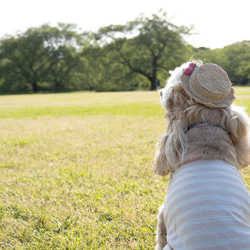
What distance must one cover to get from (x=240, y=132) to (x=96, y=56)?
58871 mm

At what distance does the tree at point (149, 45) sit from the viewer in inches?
2058

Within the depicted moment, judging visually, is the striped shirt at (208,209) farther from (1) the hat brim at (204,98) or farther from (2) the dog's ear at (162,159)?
(1) the hat brim at (204,98)

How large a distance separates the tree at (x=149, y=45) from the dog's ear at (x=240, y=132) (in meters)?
51.7

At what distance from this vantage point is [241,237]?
4.28ft

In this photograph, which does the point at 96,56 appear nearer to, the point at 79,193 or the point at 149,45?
the point at 149,45

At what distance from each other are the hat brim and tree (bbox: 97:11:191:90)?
5166cm

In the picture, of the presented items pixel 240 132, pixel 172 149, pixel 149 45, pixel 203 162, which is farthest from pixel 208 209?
pixel 149 45

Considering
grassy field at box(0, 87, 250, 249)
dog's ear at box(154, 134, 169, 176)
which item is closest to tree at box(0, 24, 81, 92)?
grassy field at box(0, 87, 250, 249)

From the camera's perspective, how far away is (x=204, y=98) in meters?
1.72

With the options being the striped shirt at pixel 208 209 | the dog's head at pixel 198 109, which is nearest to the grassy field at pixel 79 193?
the dog's head at pixel 198 109

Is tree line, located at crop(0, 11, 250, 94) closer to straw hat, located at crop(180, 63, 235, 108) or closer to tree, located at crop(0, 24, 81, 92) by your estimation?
tree, located at crop(0, 24, 81, 92)

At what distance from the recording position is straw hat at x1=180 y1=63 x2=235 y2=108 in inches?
66.8

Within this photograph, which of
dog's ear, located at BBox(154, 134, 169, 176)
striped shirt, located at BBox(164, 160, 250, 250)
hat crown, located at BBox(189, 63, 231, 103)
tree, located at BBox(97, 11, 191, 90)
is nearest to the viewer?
striped shirt, located at BBox(164, 160, 250, 250)

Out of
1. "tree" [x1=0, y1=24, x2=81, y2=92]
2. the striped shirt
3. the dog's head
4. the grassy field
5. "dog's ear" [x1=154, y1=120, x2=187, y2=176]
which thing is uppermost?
"tree" [x1=0, y1=24, x2=81, y2=92]
